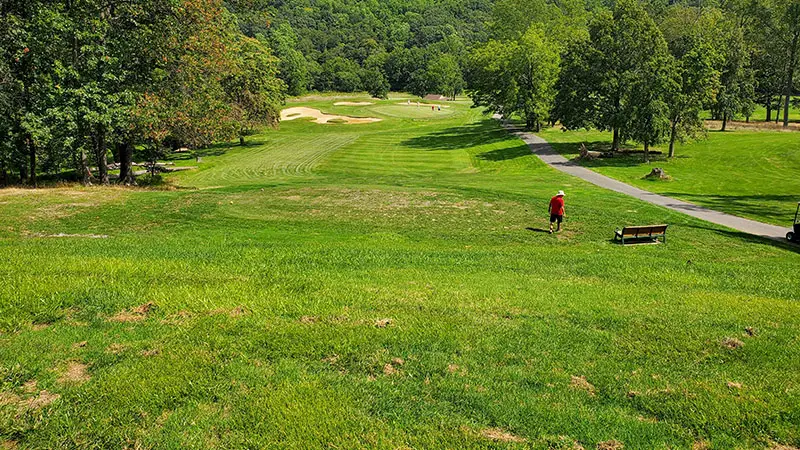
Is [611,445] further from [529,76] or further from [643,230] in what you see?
[529,76]

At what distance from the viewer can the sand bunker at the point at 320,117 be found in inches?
3391

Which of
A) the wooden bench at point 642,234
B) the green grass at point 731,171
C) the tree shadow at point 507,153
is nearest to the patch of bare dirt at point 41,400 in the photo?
the wooden bench at point 642,234

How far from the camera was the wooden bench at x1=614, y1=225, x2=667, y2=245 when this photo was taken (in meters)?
17.8

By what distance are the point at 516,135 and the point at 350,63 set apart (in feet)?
374

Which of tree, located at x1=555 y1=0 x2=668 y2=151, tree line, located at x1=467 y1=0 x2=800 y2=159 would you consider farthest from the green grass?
tree, located at x1=555 y1=0 x2=668 y2=151

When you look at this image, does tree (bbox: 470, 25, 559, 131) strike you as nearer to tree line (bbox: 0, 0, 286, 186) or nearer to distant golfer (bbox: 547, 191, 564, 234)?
tree line (bbox: 0, 0, 286, 186)

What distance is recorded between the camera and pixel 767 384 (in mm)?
6840

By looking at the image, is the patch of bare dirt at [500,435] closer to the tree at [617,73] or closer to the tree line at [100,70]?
the tree line at [100,70]

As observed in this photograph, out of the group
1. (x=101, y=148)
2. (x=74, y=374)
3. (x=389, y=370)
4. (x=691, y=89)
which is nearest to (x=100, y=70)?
(x=101, y=148)

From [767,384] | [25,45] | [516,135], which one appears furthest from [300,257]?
[516,135]

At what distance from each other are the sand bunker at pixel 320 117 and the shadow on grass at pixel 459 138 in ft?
60.2

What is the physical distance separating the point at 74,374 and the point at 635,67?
165 feet

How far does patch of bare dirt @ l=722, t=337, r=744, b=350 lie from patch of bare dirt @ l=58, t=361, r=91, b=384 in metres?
9.36

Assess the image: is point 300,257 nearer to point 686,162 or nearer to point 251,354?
point 251,354
